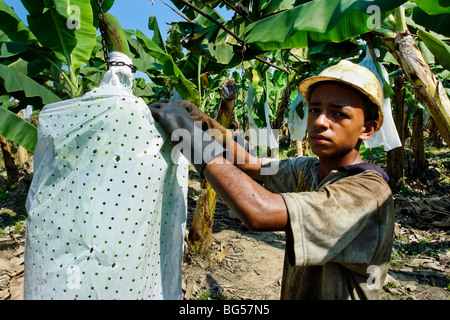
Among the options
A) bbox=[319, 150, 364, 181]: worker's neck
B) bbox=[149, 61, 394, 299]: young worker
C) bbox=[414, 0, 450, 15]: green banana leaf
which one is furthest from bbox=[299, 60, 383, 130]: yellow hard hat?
bbox=[414, 0, 450, 15]: green banana leaf

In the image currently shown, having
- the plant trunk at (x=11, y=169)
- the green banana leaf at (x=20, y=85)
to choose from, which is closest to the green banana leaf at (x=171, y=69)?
the green banana leaf at (x=20, y=85)

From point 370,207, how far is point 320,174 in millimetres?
448

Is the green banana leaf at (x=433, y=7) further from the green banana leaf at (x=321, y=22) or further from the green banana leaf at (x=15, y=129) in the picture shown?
the green banana leaf at (x=15, y=129)

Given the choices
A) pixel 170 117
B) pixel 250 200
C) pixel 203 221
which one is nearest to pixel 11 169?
pixel 203 221

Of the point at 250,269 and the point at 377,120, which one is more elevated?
the point at 377,120

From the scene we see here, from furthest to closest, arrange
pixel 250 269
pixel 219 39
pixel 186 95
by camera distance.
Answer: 1. pixel 186 95
2. pixel 250 269
3. pixel 219 39

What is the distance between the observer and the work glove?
108 cm

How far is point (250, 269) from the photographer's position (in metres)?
3.98

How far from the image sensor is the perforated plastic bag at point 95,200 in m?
1.00

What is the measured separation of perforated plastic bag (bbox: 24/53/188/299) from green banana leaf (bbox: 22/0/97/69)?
2583 mm

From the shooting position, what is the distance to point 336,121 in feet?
4.10
